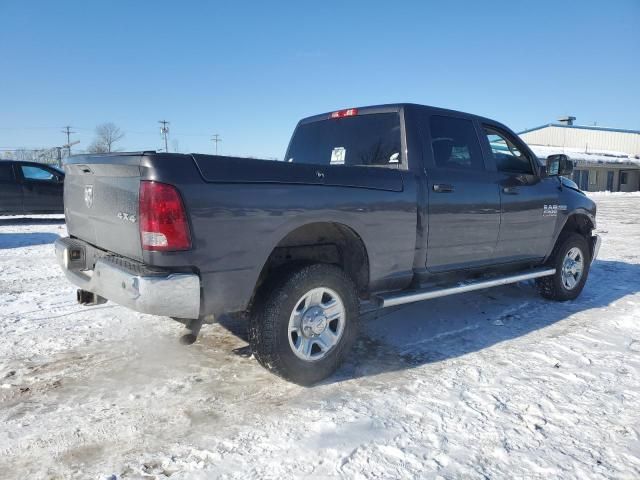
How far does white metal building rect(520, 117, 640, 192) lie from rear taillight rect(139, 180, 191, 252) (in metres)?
39.2

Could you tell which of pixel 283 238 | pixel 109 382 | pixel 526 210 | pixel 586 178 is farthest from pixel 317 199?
pixel 586 178

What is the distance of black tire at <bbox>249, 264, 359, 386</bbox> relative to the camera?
3.02 meters

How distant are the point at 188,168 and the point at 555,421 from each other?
2590 millimetres

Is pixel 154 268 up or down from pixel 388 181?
down

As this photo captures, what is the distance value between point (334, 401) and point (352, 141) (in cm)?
235

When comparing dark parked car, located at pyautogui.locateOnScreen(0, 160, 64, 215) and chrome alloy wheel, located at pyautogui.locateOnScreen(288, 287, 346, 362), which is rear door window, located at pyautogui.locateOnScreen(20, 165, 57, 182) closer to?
dark parked car, located at pyautogui.locateOnScreen(0, 160, 64, 215)

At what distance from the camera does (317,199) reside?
313 cm

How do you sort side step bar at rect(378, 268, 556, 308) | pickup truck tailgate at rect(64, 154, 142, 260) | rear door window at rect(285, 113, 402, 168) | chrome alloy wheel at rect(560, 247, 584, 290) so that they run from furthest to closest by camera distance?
chrome alloy wheel at rect(560, 247, 584, 290)
rear door window at rect(285, 113, 402, 168)
side step bar at rect(378, 268, 556, 308)
pickup truck tailgate at rect(64, 154, 142, 260)

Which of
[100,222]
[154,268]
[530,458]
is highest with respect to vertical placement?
[100,222]

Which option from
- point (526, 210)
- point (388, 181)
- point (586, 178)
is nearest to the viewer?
point (388, 181)

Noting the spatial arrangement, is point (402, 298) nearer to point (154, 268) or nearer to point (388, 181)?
point (388, 181)

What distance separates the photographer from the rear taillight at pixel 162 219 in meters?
2.57

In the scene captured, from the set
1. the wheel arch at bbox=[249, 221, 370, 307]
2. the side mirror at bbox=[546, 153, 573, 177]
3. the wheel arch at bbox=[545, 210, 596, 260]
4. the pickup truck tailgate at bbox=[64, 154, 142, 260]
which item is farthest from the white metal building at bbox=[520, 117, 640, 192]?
the pickup truck tailgate at bbox=[64, 154, 142, 260]

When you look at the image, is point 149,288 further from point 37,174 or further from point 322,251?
point 37,174
